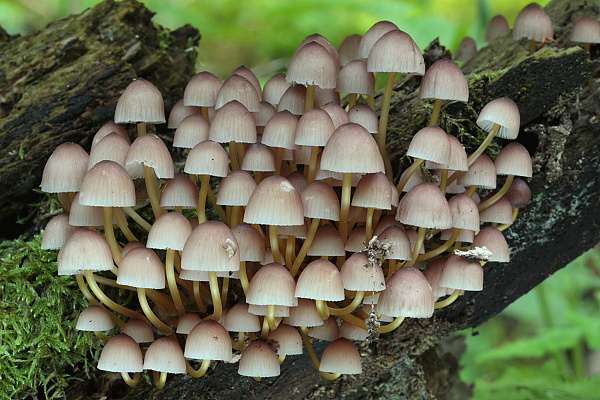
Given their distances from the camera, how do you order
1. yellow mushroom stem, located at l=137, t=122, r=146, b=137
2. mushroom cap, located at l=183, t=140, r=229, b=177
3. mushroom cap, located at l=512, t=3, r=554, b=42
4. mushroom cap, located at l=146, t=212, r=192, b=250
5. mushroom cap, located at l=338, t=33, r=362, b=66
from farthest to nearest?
mushroom cap, located at l=512, t=3, r=554, b=42, mushroom cap, located at l=338, t=33, r=362, b=66, yellow mushroom stem, located at l=137, t=122, r=146, b=137, mushroom cap, located at l=183, t=140, r=229, b=177, mushroom cap, located at l=146, t=212, r=192, b=250

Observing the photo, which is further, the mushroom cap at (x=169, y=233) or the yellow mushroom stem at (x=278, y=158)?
the yellow mushroom stem at (x=278, y=158)

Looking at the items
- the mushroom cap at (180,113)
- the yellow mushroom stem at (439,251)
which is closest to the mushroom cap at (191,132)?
the mushroom cap at (180,113)

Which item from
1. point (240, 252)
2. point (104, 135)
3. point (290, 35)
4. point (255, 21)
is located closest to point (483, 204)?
point (240, 252)

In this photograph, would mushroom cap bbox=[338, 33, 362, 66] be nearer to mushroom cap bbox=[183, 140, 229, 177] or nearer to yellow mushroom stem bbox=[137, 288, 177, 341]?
mushroom cap bbox=[183, 140, 229, 177]

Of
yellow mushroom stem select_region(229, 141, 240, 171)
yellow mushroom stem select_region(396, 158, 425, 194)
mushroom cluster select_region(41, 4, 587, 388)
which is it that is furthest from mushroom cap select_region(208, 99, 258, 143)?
yellow mushroom stem select_region(396, 158, 425, 194)

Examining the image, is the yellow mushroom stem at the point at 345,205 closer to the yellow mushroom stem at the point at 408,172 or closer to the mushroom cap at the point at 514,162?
the yellow mushroom stem at the point at 408,172
